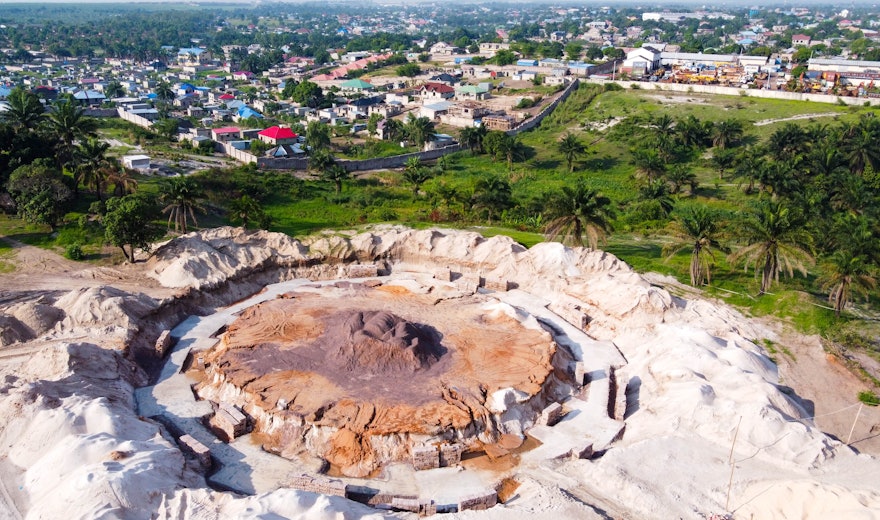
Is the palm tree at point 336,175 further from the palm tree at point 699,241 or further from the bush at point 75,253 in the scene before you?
the palm tree at point 699,241

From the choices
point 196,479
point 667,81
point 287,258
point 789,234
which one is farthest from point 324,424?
point 667,81

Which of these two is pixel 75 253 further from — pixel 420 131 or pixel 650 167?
pixel 650 167

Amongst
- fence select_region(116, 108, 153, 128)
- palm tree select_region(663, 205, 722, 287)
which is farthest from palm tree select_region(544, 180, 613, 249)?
fence select_region(116, 108, 153, 128)

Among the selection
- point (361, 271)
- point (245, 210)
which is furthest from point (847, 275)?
point (245, 210)

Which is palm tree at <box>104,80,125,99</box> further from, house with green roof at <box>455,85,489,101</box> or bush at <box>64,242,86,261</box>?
Answer: bush at <box>64,242,86,261</box>

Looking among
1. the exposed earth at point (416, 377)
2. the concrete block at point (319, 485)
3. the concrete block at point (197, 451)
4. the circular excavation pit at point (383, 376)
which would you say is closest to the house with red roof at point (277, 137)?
the exposed earth at point (416, 377)

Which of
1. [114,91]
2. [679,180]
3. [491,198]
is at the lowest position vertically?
[679,180]
